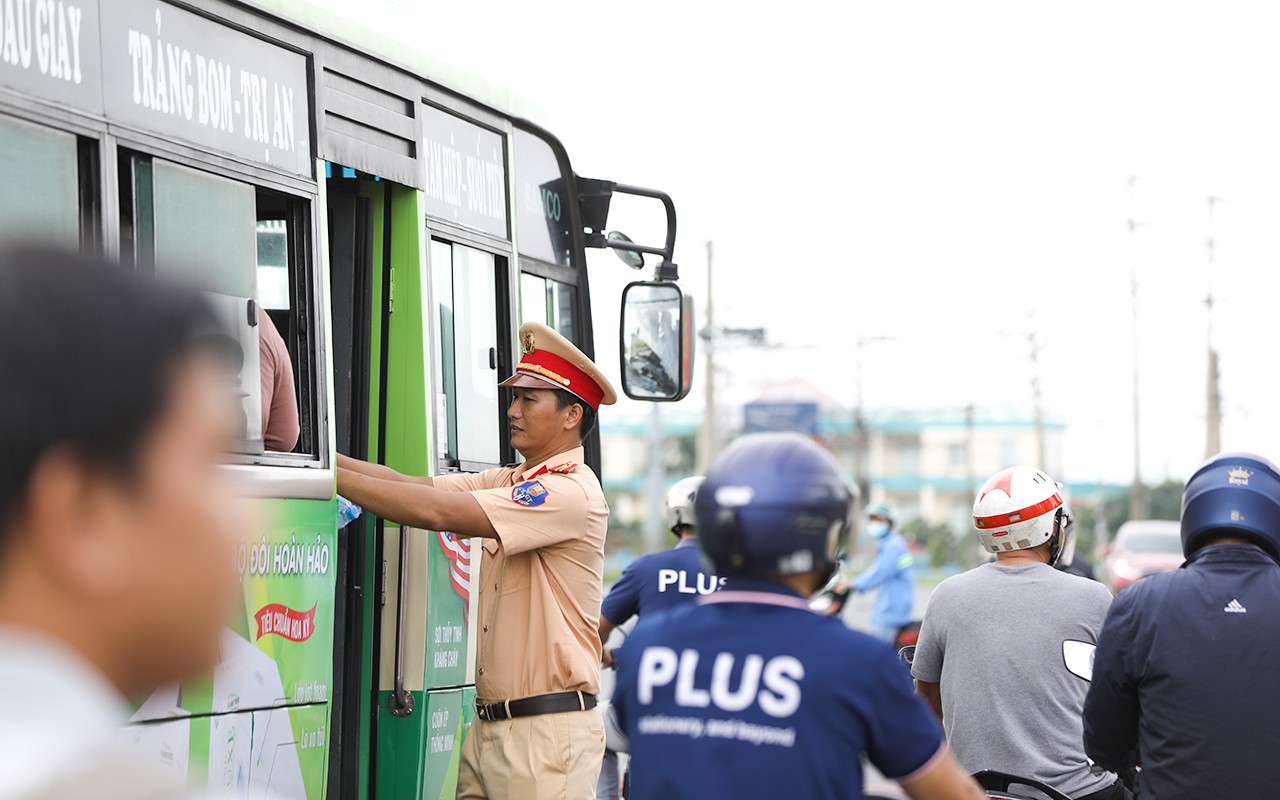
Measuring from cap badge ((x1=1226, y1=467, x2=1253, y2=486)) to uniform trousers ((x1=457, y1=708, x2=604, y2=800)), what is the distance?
6.90 ft

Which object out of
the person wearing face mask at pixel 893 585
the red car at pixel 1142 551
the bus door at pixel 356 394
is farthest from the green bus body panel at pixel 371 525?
the red car at pixel 1142 551

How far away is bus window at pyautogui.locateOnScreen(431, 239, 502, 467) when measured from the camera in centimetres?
539

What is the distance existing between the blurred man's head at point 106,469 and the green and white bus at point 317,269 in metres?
2.24

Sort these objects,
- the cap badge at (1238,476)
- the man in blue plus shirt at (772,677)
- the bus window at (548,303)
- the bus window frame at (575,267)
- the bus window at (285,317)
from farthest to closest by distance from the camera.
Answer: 1. the bus window frame at (575,267)
2. the bus window at (548,303)
3. the bus window at (285,317)
4. the cap badge at (1238,476)
5. the man in blue plus shirt at (772,677)

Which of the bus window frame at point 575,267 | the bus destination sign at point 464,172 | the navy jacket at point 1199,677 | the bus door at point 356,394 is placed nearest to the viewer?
the navy jacket at point 1199,677

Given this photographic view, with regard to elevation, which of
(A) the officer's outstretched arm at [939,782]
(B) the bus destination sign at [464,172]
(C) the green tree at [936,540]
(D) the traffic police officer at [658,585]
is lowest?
(C) the green tree at [936,540]

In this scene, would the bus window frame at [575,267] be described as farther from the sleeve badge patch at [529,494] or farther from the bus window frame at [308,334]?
the bus window frame at [308,334]

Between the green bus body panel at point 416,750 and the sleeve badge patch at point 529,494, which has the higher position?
the sleeve badge patch at point 529,494

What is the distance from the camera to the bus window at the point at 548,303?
610 centimetres

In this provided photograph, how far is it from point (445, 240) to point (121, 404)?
446 centimetres

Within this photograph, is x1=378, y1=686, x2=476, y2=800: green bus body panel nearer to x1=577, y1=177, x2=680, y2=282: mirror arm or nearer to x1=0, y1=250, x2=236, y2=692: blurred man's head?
x1=577, y1=177, x2=680, y2=282: mirror arm

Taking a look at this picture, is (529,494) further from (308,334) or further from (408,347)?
(308,334)

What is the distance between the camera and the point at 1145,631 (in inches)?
163

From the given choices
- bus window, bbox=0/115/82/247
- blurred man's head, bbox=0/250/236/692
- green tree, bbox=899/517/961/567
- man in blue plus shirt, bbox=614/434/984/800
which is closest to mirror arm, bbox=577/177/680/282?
bus window, bbox=0/115/82/247
